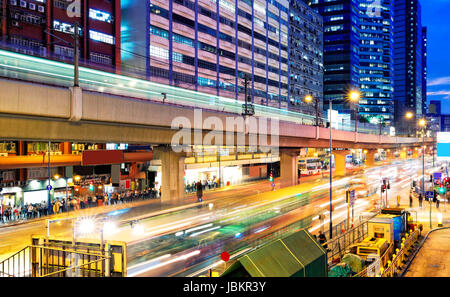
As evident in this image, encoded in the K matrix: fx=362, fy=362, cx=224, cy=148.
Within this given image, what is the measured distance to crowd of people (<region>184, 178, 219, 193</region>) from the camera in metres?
52.1

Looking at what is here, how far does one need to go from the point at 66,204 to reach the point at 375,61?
A: 181065mm

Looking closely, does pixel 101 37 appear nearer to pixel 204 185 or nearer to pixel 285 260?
pixel 204 185

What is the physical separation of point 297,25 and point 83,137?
331 ft

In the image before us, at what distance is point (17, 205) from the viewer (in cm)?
3591

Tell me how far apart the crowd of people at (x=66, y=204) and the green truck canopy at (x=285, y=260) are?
30642mm

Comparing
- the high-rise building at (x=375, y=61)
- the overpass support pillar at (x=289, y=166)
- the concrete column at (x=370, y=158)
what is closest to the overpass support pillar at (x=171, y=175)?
the overpass support pillar at (x=289, y=166)

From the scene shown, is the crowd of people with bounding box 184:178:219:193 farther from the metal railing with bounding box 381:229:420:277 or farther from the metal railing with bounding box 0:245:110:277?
the metal railing with bounding box 0:245:110:277

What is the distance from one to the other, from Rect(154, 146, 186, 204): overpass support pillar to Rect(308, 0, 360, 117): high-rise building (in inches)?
4452

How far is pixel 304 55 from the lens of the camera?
11338 cm

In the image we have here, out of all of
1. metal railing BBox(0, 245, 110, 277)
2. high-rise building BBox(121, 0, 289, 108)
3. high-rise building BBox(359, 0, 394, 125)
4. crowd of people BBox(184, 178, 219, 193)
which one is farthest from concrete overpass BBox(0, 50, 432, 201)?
high-rise building BBox(359, 0, 394, 125)
